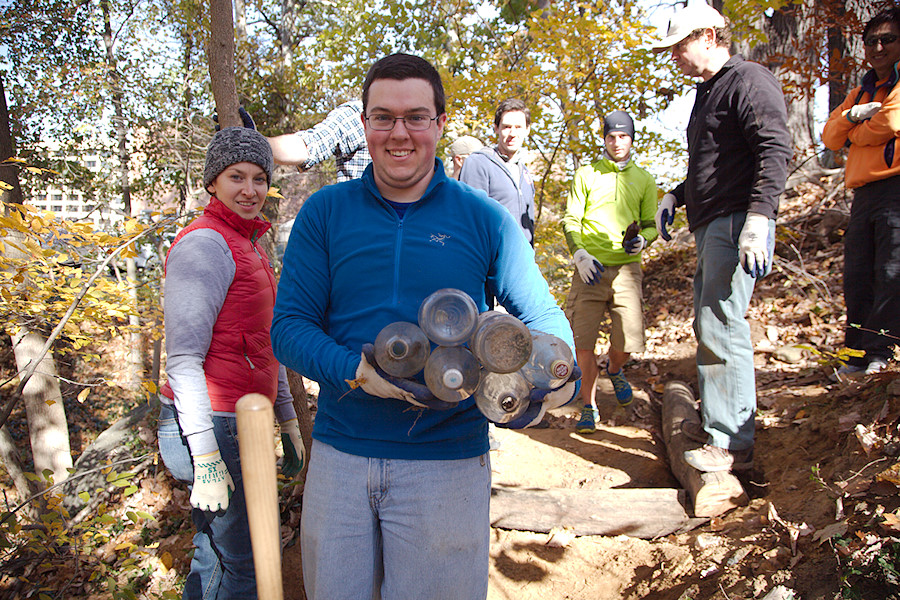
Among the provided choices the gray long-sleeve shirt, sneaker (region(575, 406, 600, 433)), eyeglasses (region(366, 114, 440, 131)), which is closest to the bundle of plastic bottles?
eyeglasses (region(366, 114, 440, 131))

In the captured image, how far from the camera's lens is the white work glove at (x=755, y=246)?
307 centimetres

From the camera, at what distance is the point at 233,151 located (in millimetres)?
2525

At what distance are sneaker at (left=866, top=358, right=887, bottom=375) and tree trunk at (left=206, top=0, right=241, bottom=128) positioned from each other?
4331 millimetres

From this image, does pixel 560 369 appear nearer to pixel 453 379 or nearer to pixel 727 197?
pixel 453 379

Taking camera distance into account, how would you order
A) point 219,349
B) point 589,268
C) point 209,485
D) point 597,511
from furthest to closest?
point 589,268 < point 597,511 < point 219,349 < point 209,485

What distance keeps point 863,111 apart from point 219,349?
4.23 metres

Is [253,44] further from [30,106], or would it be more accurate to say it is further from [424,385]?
[424,385]

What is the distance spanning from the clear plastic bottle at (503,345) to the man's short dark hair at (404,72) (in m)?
0.79

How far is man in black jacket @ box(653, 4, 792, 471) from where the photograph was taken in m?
3.18

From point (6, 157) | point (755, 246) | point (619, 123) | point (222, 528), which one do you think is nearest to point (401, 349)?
point (222, 528)

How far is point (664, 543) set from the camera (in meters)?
3.26

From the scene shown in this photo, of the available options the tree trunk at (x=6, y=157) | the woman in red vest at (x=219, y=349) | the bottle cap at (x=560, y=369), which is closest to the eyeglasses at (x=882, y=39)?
the bottle cap at (x=560, y=369)

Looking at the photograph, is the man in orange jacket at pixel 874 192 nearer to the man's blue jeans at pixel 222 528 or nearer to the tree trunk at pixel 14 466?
the man's blue jeans at pixel 222 528

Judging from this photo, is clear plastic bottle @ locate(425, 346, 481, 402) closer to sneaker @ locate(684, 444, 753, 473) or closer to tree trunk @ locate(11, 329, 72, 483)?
sneaker @ locate(684, 444, 753, 473)
